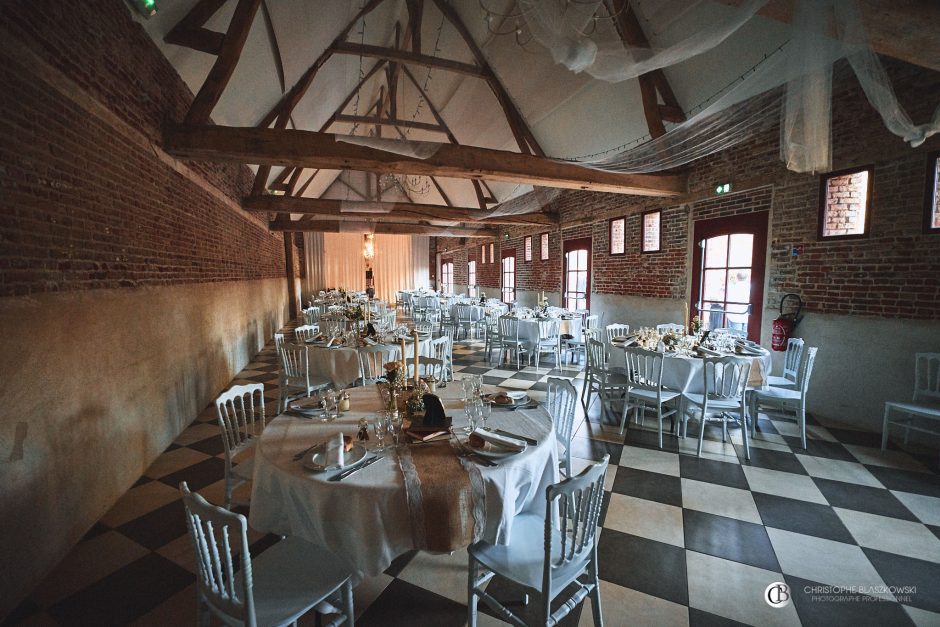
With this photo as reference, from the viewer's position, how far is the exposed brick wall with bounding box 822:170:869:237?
388 centimetres

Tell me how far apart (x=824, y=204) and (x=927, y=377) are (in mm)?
1901

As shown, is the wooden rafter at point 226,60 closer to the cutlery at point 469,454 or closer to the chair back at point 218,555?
the chair back at point 218,555

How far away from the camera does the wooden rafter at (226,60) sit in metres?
3.68

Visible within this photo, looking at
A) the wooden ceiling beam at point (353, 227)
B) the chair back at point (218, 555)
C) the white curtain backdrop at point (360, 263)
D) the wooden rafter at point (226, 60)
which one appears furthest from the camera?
the white curtain backdrop at point (360, 263)

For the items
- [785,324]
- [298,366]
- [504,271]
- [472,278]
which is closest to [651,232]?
[785,324]

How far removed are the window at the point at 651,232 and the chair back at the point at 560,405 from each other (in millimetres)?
4906

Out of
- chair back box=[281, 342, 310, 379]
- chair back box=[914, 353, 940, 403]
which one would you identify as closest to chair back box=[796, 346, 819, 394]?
chair back box=[914, 353, 940, 403]

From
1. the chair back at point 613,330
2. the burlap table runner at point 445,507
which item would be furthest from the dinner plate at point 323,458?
the chair back at point 613,330

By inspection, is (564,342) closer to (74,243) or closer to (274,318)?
(74,243)

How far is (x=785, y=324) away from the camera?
14.6ft

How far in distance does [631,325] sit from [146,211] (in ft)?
22.7

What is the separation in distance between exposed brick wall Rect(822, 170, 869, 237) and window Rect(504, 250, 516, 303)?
7877mm

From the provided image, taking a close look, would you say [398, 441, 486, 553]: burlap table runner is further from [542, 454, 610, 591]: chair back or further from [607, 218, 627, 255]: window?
[607, 218, 627, 255]: window

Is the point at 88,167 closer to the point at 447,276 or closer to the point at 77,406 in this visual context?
the point at 77,406
